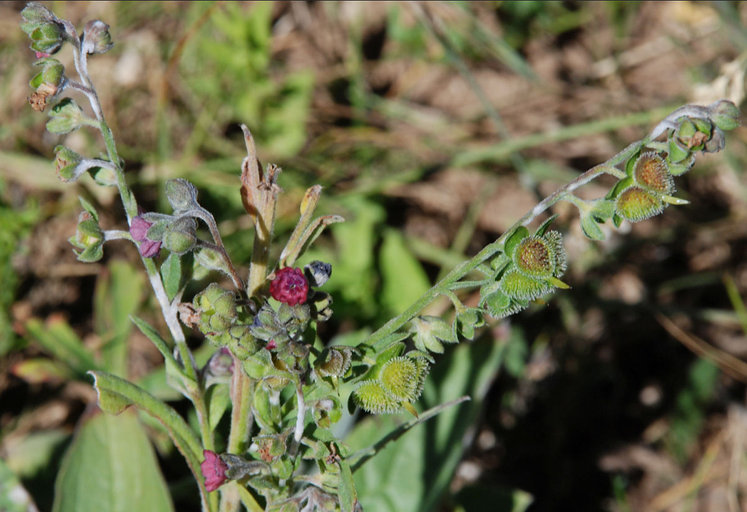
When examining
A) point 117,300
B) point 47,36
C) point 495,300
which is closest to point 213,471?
point 495,300

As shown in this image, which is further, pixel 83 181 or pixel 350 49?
pixel 350 49

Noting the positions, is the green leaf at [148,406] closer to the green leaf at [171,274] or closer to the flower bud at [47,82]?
the green leaf at [171,274]

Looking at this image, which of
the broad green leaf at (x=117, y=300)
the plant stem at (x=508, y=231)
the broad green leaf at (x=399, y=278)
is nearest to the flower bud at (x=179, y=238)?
the plant stem at (x=508, y=231)

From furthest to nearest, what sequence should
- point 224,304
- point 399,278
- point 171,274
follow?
point 399,278 < point 171,274 < point 224,304

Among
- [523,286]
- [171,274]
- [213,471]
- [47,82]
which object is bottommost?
[213,471]

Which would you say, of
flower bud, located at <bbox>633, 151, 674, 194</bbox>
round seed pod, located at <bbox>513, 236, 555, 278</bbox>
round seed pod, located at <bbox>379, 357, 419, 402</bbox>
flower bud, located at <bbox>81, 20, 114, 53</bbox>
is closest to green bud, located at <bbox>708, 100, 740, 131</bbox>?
flower bud, located at <bbox>633, 151, 674, 194</bbox>

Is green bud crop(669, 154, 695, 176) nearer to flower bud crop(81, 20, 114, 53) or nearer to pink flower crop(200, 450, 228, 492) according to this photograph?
pink flower crop(200, 450, 228, 492)

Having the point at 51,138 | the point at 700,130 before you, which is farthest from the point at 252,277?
the point at 51,138

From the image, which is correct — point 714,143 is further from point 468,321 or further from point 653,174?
point 468,321

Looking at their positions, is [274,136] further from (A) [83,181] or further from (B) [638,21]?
(B) [638,21]
